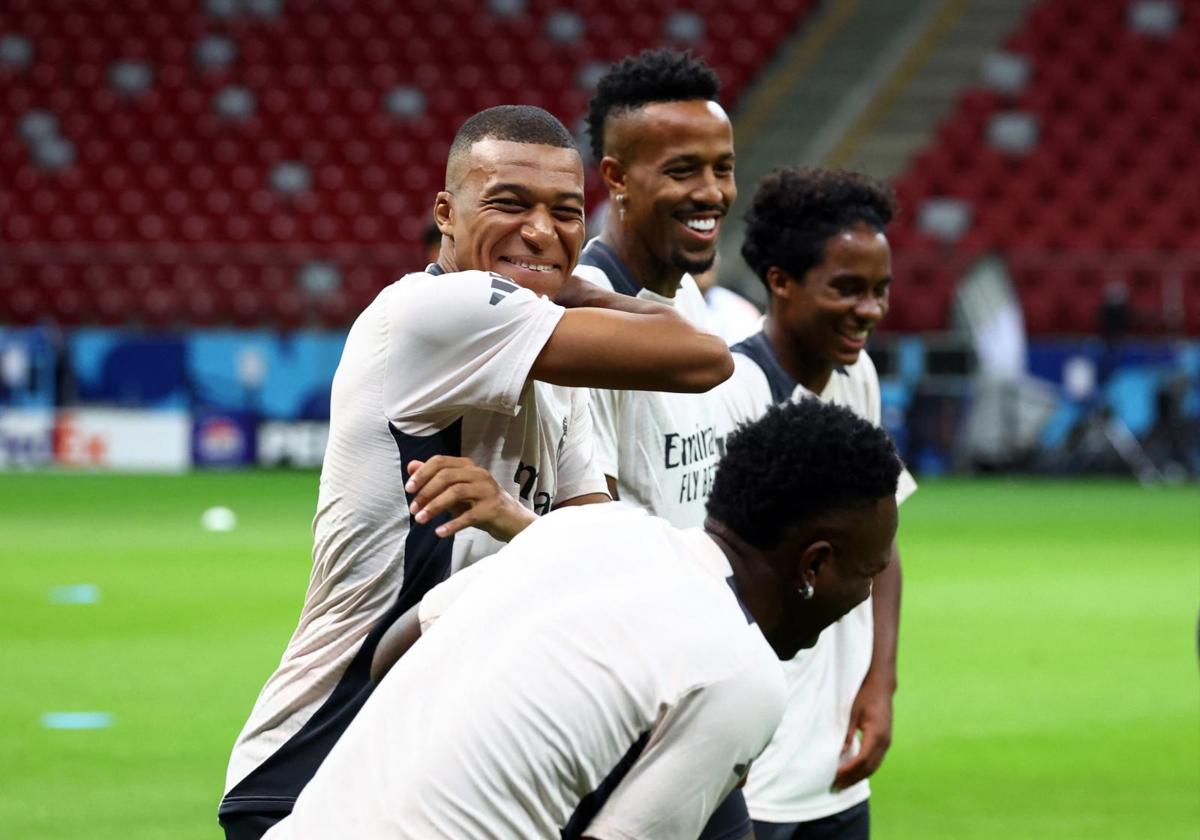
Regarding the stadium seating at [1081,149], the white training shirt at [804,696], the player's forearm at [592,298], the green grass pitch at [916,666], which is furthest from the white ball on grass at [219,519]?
the player's forearm at [592,298]

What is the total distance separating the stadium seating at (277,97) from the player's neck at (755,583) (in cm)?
2165

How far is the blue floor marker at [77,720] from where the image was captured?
7.81 metres

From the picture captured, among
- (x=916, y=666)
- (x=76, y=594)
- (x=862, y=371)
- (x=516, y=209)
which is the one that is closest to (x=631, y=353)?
(x=516, y=209)

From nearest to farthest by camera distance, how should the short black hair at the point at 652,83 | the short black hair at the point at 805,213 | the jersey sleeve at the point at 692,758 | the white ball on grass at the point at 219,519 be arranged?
1. the jersey sleeve at the point at 692,758
2. the short black hair at the point at 652,83
3. the short black hair at the point at 805,213
4. the white ball on grass at the point at 219,519

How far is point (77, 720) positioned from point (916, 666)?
4237mm

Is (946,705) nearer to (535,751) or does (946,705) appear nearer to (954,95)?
(535,751)

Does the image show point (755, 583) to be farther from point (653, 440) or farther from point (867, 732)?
point (867, 732)

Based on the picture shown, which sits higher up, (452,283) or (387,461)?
(452,283)

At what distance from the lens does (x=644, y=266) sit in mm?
4500

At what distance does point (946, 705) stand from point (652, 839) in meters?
6.29

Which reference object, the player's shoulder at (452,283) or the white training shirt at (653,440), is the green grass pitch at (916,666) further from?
the player's shoulder at (452,283)

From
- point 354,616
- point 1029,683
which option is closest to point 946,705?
point 1029,683

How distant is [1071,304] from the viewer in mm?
21828

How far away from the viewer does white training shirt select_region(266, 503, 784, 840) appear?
8.29ft
